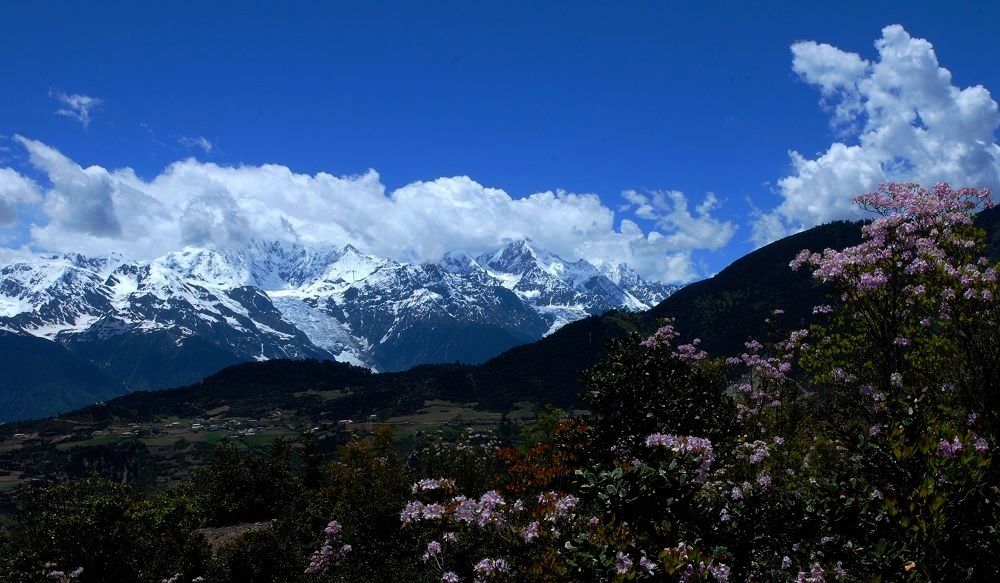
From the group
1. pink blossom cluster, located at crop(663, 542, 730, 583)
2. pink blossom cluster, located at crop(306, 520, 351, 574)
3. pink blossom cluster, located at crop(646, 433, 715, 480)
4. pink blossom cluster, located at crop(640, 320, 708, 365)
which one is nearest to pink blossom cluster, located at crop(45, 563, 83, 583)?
pink blossom cluster, located at crop(306, 520, 351, 574)

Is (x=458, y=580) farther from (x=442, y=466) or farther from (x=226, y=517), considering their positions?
(x=226, y=517)

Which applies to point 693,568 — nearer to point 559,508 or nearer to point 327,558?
point 559,508

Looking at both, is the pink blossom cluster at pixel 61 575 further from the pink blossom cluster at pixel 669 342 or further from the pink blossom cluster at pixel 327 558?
the pink blossom cluster at pixel 669 342

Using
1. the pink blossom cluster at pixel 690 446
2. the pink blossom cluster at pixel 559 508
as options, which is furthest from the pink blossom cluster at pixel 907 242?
the pink blossom cluster at pixel 559 508

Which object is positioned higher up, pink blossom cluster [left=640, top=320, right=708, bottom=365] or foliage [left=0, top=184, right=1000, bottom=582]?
pink blossom cluster [left=640, top=320, right=708, bottom=365]

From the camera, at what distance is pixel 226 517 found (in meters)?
34.2

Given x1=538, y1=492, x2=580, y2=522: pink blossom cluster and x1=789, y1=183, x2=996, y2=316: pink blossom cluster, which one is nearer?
x1=538, y1=492, x2=580, y2=522: pink blossom cluster

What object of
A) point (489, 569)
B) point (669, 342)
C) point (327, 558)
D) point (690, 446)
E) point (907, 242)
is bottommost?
point (327, 558)

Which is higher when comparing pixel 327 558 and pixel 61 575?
pixel 61 575

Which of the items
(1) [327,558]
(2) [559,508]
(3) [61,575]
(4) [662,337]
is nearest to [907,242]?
(4) [662,337]

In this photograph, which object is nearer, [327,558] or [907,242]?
[907,242]

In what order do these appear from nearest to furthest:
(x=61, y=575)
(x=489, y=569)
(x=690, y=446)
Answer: (x=690, y=446), (x=489, y=569), (x=61, y=575)

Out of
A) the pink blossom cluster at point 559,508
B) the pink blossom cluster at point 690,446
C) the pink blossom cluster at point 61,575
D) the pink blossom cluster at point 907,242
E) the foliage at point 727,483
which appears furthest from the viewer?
the pink blossom cluster at point 61,575

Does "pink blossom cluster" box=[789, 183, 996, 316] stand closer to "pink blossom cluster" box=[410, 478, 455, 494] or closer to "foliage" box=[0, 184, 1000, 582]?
"foliage" box=[0, 184, 1000, 582]
